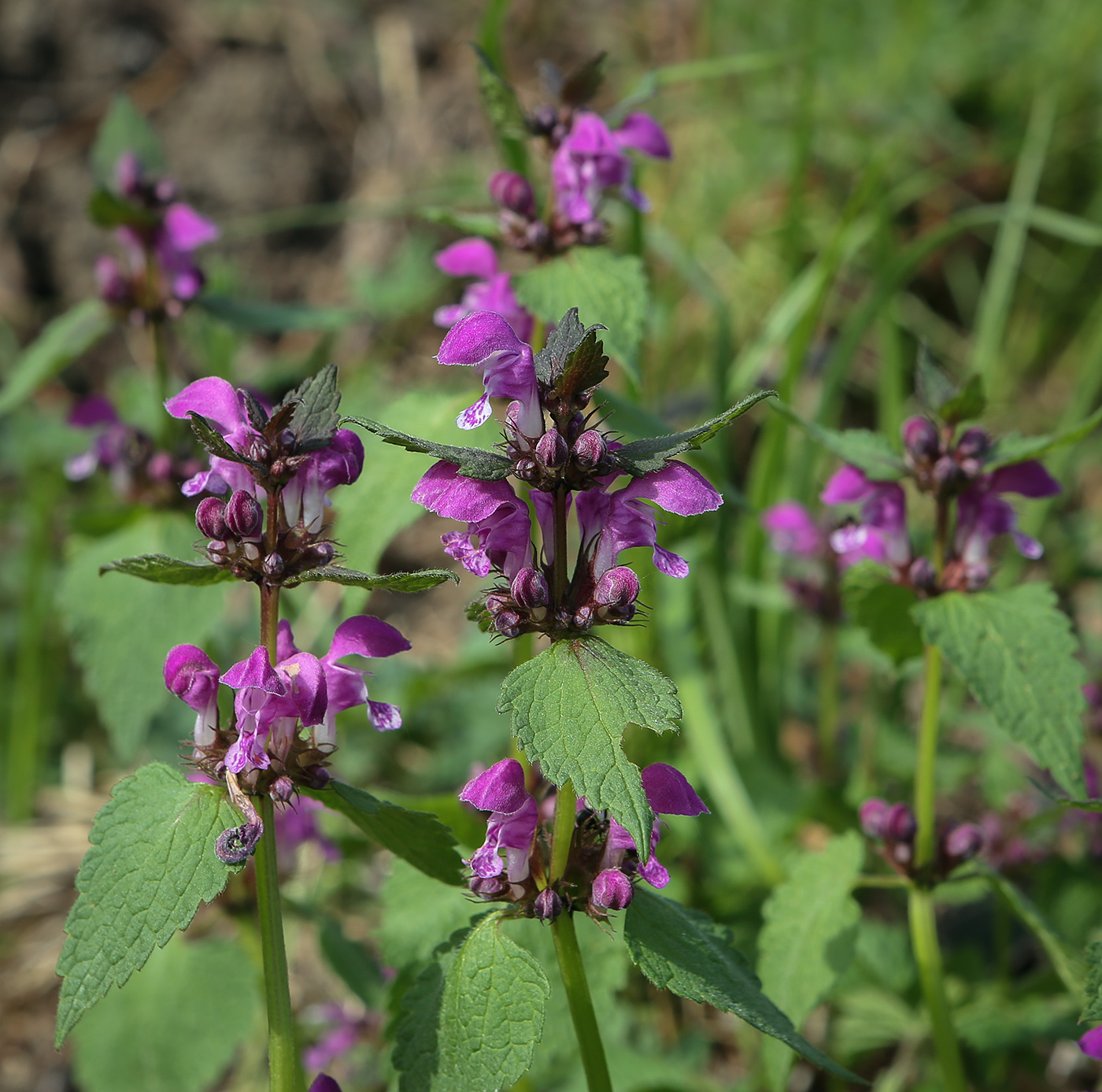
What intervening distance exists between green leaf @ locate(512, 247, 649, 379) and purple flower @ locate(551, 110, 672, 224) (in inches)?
3.6

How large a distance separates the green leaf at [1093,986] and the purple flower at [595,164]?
1394mm

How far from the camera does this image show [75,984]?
3.53 feet

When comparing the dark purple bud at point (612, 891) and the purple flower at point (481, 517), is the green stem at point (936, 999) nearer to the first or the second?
the dark purple bud at point (612, 891)

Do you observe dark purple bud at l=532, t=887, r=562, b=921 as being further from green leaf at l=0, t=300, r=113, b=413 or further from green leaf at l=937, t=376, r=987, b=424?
green leaf at l=0, t=300, r=113, b=413

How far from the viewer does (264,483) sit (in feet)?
4.03

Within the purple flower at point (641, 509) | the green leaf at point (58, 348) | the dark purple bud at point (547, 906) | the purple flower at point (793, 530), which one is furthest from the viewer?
the purple flower at point (793, 530)

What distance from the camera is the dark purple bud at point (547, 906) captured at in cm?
122

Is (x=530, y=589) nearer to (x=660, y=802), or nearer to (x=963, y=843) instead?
(x=660, y=802)

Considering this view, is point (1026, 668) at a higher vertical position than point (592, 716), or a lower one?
higher

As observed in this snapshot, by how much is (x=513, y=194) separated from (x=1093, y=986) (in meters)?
1.54

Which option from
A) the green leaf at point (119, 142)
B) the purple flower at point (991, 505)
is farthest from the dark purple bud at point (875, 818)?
the green leaf at point (119, 142)

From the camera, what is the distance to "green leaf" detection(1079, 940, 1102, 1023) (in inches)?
47.8

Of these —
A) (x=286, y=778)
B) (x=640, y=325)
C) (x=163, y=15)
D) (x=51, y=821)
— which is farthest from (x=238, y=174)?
(x=286, y=778)

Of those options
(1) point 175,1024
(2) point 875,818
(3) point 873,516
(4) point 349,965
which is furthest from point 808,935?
(1) point 175,1024
